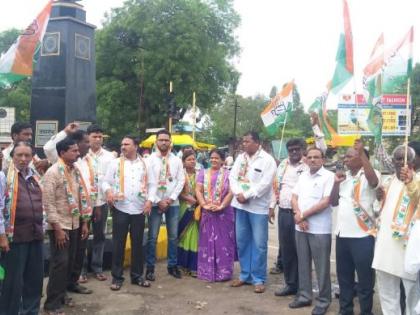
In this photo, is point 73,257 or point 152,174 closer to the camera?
point 73,257

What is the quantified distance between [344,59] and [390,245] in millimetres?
1869

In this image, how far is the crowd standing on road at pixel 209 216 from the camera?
4375mm

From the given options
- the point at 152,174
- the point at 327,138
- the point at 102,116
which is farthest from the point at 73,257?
the point at 102,116

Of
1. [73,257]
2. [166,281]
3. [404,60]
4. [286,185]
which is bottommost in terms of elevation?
[166,281]

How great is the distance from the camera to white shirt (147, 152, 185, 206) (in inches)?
255

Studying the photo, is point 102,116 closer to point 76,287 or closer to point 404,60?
point 76,287

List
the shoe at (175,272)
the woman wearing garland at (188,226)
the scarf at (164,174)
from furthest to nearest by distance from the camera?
the woman wearing garland at (188,226) → the shoe at (175,272) → the scarf at (164,174)

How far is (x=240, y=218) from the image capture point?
21.2 feet

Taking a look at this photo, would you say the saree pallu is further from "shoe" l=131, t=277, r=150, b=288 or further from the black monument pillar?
the black monument pillar

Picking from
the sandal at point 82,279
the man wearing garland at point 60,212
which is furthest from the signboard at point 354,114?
the sandal at point 82,279

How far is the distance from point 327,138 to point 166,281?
3.04 meters

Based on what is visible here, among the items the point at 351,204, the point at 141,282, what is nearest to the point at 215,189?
the point at 141,282

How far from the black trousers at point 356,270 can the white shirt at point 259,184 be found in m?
1.41

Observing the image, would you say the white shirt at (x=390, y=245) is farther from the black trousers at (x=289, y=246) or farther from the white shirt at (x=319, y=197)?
the black trousers at (x=289, y=246)
